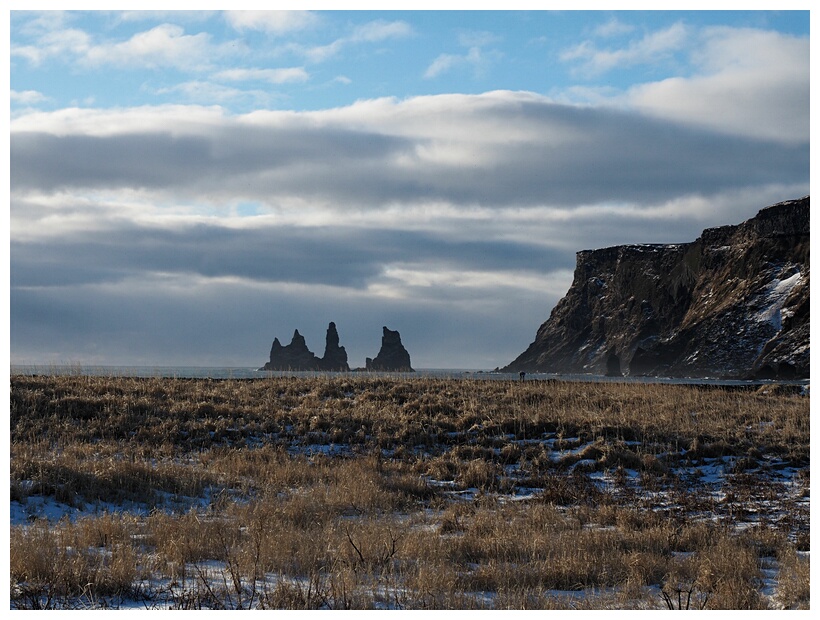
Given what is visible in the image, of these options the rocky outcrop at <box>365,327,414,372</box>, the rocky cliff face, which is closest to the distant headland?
the rocky outcrop at <box>365,327,414,372</box>

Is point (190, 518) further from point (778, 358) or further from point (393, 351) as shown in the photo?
point (393, 351)

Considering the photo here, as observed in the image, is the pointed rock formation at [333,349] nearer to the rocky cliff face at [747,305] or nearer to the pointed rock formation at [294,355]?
the pointed rock formation at [294,355]

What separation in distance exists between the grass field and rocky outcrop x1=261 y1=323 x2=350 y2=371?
5273 inches

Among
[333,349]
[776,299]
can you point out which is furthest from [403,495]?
[333,349]

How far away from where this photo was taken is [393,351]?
172875 millimetres

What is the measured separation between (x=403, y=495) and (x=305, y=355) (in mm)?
158891

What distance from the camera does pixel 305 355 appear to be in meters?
171

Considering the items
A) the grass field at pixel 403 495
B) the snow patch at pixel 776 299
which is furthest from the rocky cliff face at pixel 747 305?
the grass field at pixel 403 495

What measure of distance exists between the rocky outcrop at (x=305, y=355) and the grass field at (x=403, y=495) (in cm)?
13394

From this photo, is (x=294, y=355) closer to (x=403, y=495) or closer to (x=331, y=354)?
(x=331, y=354)

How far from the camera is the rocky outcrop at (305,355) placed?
163 m

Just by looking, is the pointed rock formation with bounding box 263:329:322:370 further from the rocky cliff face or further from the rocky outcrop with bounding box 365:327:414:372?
the rocky cliff face
